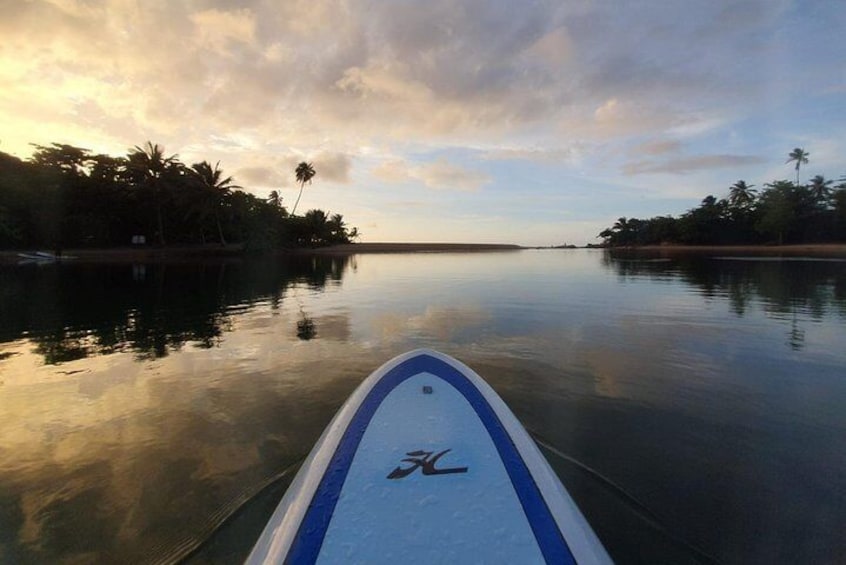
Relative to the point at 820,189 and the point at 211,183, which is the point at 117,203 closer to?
the point at 211,183

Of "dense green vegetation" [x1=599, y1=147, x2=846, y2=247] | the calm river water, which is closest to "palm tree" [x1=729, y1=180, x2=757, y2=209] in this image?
"dense green vegetation" [x1=599, y1=147, x2=846, y2=247]

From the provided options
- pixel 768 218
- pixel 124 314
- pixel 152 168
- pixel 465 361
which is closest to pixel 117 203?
pixel 152 168

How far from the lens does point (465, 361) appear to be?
778cm

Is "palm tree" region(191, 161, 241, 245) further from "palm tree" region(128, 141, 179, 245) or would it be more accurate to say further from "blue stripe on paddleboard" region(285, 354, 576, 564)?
"blue stripe on paddleboard" region(285, 354, 576, 564)

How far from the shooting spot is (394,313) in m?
13.2

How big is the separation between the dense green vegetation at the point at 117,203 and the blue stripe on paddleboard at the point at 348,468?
54220 mm

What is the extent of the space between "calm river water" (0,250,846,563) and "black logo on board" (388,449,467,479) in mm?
1428

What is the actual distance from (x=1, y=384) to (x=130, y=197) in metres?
54.7

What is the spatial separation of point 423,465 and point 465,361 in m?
4.85

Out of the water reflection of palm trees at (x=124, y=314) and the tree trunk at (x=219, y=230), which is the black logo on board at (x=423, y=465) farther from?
the tree trunk at (x=219, y=230)

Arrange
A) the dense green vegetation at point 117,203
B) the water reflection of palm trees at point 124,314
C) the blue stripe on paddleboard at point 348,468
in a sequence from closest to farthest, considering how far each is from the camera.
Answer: the blue stripe on paddleboard at point 348,468 → the water reflection of palm trees at point 124,314 → the dense green vegetation at point 117,203

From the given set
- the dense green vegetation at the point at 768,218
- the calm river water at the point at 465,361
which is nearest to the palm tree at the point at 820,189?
the dense green vegetation at the point at 768,218

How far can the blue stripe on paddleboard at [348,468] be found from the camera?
7.01 ft

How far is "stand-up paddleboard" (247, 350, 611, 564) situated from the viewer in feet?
7.06
